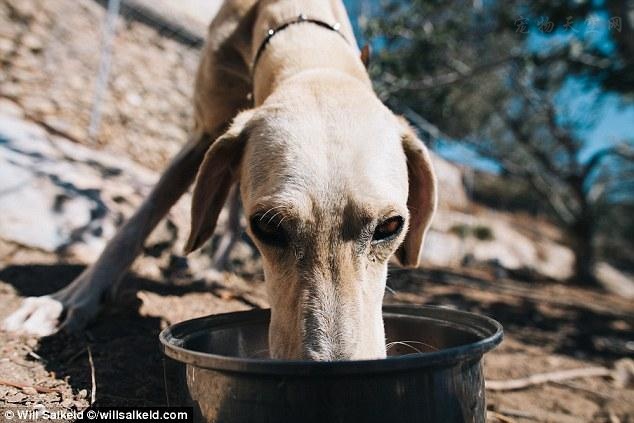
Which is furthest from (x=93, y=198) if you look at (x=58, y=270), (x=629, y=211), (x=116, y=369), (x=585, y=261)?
(x=629, y=211)

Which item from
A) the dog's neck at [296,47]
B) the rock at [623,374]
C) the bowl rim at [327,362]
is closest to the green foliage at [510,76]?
the dog's neck at [296,47]

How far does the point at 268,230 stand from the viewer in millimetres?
2133

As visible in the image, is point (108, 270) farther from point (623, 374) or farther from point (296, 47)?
point (623, 374)

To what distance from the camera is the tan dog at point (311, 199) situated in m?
1.95

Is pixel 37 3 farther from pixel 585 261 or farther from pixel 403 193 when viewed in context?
pixel 585 261

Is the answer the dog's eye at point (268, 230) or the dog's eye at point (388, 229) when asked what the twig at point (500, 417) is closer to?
the dog's eye at point (388, 229)

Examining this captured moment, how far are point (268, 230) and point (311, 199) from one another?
0.23 meters

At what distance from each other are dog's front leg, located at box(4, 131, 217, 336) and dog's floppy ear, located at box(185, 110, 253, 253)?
2.24 feet

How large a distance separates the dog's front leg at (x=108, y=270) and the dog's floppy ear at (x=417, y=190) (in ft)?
4.75

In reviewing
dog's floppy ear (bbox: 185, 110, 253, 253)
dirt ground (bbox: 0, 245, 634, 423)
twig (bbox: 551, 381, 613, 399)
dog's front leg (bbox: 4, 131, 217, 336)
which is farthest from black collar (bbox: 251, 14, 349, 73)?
twig (bbox: 551, 381, 613, 399)

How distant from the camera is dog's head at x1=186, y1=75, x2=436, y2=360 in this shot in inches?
74.6

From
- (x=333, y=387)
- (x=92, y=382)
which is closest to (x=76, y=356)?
(x=92, y=382)

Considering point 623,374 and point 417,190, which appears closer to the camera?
point 417,190

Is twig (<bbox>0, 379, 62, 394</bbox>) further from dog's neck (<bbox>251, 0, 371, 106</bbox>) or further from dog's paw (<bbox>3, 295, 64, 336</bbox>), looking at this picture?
dog's neck (<bbox>251, 0, 371, 106</bbox>)
